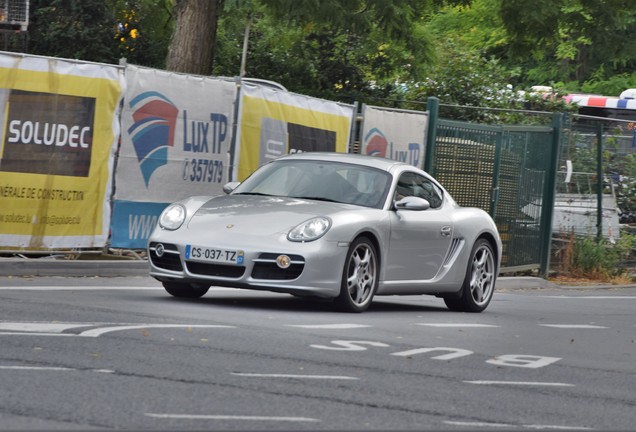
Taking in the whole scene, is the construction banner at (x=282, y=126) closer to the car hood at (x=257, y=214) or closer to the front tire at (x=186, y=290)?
the front tire at (x=186, y=290)

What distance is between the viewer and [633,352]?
1071 cm

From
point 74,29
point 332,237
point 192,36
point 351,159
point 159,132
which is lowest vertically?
point 332,237

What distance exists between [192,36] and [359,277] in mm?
8652

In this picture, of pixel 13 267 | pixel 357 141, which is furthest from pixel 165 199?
pixel 357 141

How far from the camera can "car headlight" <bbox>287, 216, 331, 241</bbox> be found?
37.1 feet

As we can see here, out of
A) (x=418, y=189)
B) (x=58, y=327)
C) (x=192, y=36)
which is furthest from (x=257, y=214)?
(x=192, y=36)

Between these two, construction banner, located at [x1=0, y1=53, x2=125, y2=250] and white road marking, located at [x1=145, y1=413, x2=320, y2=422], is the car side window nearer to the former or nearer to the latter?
construction banner, located at [x1=0, y1=53, x2=125, y2=250]

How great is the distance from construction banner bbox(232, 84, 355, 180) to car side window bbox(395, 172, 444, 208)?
3422mm

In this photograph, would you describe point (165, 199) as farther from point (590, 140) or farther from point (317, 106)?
point (590, 140)

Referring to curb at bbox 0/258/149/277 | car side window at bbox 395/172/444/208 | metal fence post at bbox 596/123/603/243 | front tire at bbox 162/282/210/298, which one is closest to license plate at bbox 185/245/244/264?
front tire at bbox 162/282/210/298

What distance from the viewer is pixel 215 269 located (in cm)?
1134

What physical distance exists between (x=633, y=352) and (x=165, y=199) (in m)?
6.38

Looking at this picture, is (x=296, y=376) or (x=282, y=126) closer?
(x=296, y=376)

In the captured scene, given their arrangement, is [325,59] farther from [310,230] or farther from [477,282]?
[310,230]
